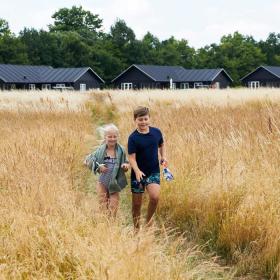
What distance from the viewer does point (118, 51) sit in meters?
66.8

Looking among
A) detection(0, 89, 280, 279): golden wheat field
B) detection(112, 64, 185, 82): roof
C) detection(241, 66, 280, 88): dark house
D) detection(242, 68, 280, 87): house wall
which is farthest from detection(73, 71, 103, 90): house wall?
detection(0, 89, 280, 279): golden wheat field

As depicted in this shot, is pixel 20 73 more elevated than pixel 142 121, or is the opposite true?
pixel 20 73

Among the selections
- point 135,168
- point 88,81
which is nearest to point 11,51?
point 88,81

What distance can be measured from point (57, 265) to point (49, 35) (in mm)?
64100

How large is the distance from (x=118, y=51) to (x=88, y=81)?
14.4 meters

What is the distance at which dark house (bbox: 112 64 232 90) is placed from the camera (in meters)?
55.6

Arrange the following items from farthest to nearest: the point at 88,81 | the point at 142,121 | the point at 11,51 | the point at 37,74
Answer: the point at 11,51 < the point at 88,81 < the point at 37,74 < the point at 142,121

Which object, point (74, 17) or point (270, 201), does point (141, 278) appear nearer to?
point (270, 201)

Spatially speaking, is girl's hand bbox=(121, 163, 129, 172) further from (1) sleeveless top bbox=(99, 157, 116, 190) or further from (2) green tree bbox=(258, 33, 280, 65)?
(2) green tree bbox=(258, 33, 280, 65)

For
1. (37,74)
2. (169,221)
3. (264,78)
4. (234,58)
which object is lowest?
(169,221)

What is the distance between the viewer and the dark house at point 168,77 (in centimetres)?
5559

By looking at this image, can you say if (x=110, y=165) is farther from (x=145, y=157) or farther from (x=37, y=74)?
(x=37, y=74)

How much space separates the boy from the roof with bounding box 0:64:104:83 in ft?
155

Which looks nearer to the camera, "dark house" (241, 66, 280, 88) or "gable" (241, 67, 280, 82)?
"dark house" (241, 66, 280, 88)
